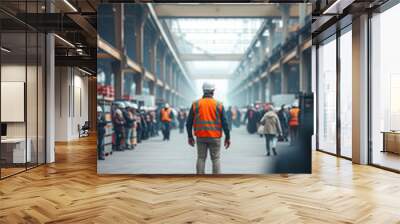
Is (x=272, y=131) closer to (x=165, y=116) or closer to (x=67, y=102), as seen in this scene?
(x=165, y=116)

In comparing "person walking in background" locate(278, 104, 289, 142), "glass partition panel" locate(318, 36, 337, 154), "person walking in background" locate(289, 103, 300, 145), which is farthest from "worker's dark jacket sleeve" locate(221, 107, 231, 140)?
"glass partition panel" locate(318, 36, 337, 154)

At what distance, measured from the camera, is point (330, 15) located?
803 centimetres

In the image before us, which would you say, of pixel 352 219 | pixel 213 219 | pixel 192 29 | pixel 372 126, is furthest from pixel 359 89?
pixel 213 219

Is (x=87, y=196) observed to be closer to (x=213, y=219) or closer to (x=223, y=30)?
(x=213, y=219)

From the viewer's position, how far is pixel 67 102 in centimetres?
1462

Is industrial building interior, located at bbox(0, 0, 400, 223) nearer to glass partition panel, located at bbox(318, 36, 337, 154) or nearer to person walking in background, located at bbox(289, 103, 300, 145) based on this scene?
person walking in background, located at bbox(289, 103, 300, 145)

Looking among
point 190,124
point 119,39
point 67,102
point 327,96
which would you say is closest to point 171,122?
point 190,124

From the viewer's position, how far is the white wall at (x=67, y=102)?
14453 millimetres

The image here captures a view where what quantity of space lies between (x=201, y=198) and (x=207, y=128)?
164 centimetres

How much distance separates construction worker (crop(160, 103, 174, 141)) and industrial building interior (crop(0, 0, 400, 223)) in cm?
15

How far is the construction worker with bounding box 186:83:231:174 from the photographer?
6281mm

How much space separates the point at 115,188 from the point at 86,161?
11.1ft

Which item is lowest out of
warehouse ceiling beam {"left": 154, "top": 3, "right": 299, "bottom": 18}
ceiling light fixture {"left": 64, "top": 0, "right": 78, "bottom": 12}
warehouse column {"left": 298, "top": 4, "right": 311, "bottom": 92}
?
warehouse column {"left": 298, "top": 4, "right": 311, "bottom": 92}

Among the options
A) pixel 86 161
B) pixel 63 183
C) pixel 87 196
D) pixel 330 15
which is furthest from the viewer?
pixel 86 161
